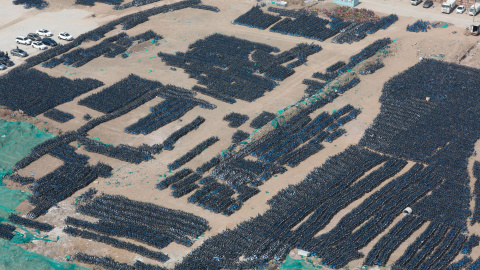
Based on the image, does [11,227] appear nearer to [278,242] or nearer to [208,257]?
[208,257]

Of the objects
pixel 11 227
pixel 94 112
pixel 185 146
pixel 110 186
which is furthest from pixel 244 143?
pixel 11 227

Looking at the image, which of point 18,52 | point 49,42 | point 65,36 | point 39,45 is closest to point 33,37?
point 39,45

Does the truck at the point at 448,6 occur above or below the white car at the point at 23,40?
below

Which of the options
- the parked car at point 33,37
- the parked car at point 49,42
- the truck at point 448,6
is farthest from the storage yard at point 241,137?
the truck at point 448,6

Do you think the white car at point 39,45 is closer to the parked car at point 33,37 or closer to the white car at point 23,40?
the white car at point 23,40

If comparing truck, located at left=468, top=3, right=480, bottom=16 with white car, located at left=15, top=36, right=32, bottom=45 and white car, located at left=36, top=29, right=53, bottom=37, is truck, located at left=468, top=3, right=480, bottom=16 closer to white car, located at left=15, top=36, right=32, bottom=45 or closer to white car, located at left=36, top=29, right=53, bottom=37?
white car, located at left=36, top=29, right=53, bottom=37

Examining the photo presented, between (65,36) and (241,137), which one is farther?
(65,36)

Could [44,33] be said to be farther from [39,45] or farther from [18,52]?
[18,52]

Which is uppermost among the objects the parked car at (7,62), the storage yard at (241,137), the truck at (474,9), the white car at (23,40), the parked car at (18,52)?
the white car at (23,40)

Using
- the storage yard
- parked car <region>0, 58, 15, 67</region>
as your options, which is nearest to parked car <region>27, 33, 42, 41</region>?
the storage yard
